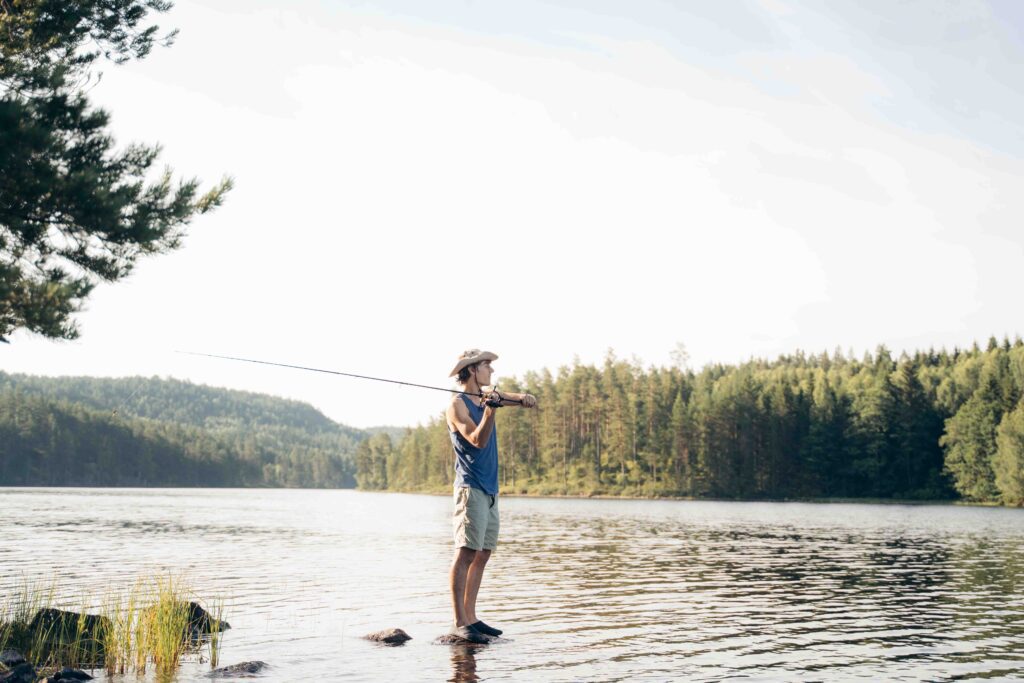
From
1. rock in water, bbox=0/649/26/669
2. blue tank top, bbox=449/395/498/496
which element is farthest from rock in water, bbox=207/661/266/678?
blue tank top, bbox=449/395/498/496

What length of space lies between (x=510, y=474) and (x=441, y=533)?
9518 centimetres

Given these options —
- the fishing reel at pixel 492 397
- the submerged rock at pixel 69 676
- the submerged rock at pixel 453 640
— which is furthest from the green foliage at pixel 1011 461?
the submerged rock at pixel 69 676

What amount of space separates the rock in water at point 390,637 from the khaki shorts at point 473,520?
152 centimetres

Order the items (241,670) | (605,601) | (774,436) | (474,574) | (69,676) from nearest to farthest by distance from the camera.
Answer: (69,676)
(241,670)
(474,574)
(605,601)
(774,436)

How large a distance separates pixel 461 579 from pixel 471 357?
8.97 ft

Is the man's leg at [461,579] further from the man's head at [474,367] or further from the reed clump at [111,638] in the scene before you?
the reed clump at [111,638]

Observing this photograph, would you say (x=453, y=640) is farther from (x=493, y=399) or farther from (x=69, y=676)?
(x=69, y=676)

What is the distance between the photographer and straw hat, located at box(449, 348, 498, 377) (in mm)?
11734

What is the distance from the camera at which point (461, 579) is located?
456 inches

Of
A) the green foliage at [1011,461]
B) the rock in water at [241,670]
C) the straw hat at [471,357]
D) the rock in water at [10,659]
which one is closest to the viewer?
the rock in water at [10,659]

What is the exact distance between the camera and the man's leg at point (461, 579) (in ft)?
37.5

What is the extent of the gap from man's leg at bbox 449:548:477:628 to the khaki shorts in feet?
0.38

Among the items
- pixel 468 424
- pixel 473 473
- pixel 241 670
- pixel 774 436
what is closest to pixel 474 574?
pixel 473 473

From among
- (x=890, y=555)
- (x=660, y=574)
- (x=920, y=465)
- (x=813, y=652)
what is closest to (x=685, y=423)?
(x=920, y=465)
